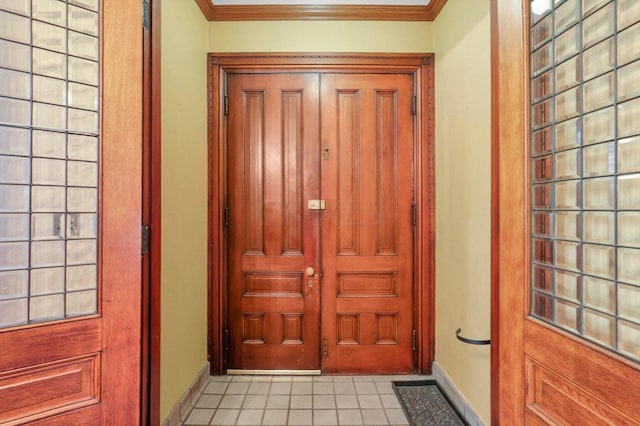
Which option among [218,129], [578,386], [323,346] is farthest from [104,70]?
[323,346]

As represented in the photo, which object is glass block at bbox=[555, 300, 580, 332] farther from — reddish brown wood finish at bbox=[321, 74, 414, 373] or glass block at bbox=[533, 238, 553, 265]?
reddish brown wood finish at bbox=[321, 74, 414, 373]

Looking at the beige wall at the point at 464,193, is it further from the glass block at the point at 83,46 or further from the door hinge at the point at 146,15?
the glass block at the point at 83,46

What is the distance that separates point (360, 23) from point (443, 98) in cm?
86

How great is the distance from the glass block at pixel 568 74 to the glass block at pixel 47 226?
1680 millimetres

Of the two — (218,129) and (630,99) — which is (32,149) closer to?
(218,129)

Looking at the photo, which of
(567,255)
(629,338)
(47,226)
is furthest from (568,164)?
(47,226)

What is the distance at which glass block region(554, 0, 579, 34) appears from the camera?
0.93 m

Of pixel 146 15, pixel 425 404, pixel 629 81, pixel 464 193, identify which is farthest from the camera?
pixel 425 404

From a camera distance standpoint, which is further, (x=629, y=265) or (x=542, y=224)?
(x=542, y=224)

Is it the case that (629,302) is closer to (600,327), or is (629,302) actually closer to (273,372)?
(600,327)

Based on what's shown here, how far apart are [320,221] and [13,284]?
68.6 inches

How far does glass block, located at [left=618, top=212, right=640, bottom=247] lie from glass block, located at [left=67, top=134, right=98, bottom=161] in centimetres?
161

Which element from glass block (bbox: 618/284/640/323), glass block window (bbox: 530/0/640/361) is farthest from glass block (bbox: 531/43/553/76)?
glass block (bbox: 618/284/640/323)

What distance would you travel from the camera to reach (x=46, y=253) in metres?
1.11
